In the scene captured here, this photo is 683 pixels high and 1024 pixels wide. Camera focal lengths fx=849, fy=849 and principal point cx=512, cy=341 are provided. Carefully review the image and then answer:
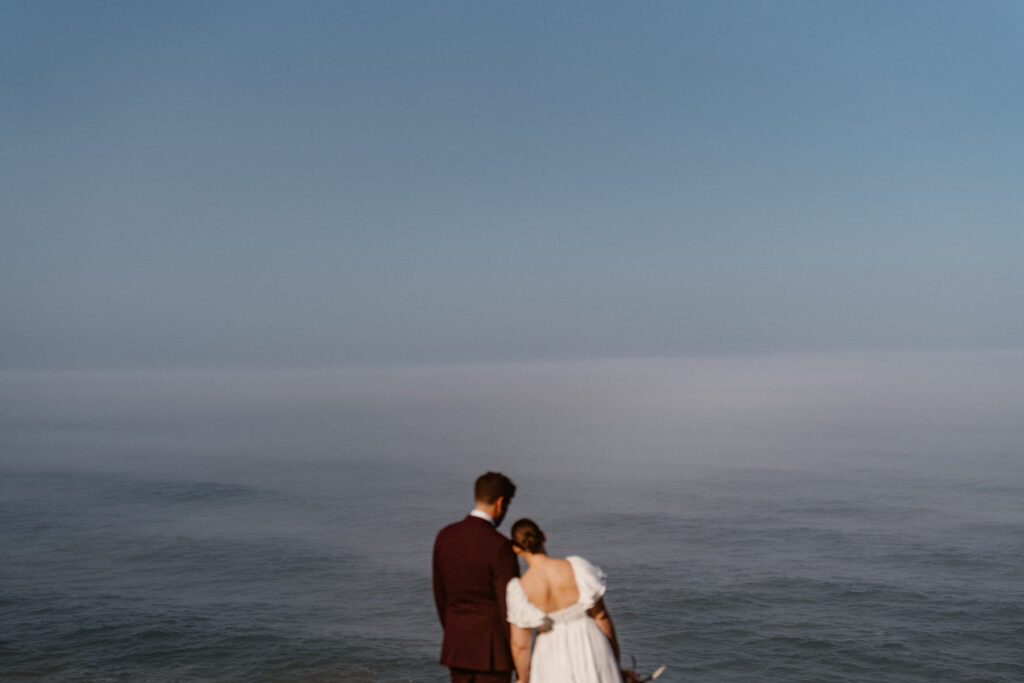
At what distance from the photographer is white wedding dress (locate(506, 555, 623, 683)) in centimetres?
612

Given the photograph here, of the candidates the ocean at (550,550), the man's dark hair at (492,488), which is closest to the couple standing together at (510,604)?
the man's dark hair at (492,488)

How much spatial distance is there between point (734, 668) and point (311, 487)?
6961cm

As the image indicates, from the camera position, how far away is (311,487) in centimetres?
8681

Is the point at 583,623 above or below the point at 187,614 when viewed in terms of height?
above

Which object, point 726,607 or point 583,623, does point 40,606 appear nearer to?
point 726,607

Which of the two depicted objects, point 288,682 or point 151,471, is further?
point 151,471

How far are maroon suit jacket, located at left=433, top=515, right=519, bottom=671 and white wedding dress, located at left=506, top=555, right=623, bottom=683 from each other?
0.56 feet

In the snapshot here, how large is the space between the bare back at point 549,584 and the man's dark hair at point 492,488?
633 mm

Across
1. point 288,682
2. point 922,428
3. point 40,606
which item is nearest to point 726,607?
point 288,682

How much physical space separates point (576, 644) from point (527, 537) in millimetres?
1059

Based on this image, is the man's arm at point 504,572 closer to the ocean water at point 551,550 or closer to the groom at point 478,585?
the groom at point 478,585

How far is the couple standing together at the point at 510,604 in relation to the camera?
5957 mm

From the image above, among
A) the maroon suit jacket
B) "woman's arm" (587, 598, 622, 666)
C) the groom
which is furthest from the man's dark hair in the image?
"woman's arm" (587, 598, 622, 666)

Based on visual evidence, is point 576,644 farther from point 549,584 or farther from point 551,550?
point 551,550
